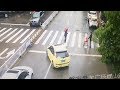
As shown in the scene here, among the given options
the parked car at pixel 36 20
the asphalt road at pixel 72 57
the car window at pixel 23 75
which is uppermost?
the parked car at pixel 36 20

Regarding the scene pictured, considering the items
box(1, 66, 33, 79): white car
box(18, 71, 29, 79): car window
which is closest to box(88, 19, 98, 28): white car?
box(1, 66, 33, 79): white car

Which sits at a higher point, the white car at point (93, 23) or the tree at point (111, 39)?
the tree at point (111, 39)

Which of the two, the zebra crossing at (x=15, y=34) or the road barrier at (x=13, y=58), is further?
the zebra crossing at (x=15, y=34)

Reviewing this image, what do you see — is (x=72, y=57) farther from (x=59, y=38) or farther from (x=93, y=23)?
(x=93, y=23)

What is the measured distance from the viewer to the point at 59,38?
2503 centimetres

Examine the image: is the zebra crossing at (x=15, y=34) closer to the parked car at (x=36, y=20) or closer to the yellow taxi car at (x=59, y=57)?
the parked car at (x=36, y=20)

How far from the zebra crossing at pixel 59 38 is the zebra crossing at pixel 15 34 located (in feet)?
4.72

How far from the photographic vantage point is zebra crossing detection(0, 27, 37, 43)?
79.6ft

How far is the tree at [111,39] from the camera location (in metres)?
14.1

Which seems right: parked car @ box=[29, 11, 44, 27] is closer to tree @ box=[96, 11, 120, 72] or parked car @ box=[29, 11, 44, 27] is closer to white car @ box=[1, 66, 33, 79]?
white car @ box=[1, 66, 33, 79]

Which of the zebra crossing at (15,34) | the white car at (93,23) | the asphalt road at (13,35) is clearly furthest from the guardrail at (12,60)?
the white car at (93,23)

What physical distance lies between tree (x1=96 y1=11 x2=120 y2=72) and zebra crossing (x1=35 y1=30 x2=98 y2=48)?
743 cm

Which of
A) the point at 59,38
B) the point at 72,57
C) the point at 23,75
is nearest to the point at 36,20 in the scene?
the point at 59,38
